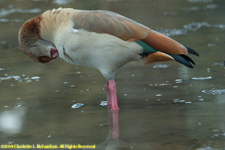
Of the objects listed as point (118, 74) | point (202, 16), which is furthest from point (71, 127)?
point (202, 16)

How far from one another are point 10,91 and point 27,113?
1.29m

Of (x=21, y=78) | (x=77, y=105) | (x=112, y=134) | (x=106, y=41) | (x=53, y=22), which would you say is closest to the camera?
(x=112, y=134)

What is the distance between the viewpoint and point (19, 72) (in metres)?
9.43

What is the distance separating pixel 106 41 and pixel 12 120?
1669 mm

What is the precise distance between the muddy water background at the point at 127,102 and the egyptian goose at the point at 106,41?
0.36m

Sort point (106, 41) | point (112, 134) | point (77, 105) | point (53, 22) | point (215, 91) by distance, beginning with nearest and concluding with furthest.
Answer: point (112, 134)
point (106, 41)
point (53, 22)
point (77, 105)
point (215, 91)

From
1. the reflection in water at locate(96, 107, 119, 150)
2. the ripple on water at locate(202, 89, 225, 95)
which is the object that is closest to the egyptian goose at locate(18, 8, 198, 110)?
the reflection in water at locate(96, 107, 119, 150)

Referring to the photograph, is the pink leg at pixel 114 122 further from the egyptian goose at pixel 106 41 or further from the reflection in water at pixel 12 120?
the reflection in water at pixel 12 120

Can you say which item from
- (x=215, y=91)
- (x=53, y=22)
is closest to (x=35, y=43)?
(x=53, y=22)

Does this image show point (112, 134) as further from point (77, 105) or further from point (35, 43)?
point (35, 43)

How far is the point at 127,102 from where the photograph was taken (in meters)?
7.18

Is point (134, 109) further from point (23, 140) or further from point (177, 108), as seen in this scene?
point (23, 140)

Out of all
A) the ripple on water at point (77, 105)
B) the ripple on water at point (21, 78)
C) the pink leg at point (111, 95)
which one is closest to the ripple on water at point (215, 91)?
the pink leg at point (111, 95)

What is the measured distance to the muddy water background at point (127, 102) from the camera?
223 inches
